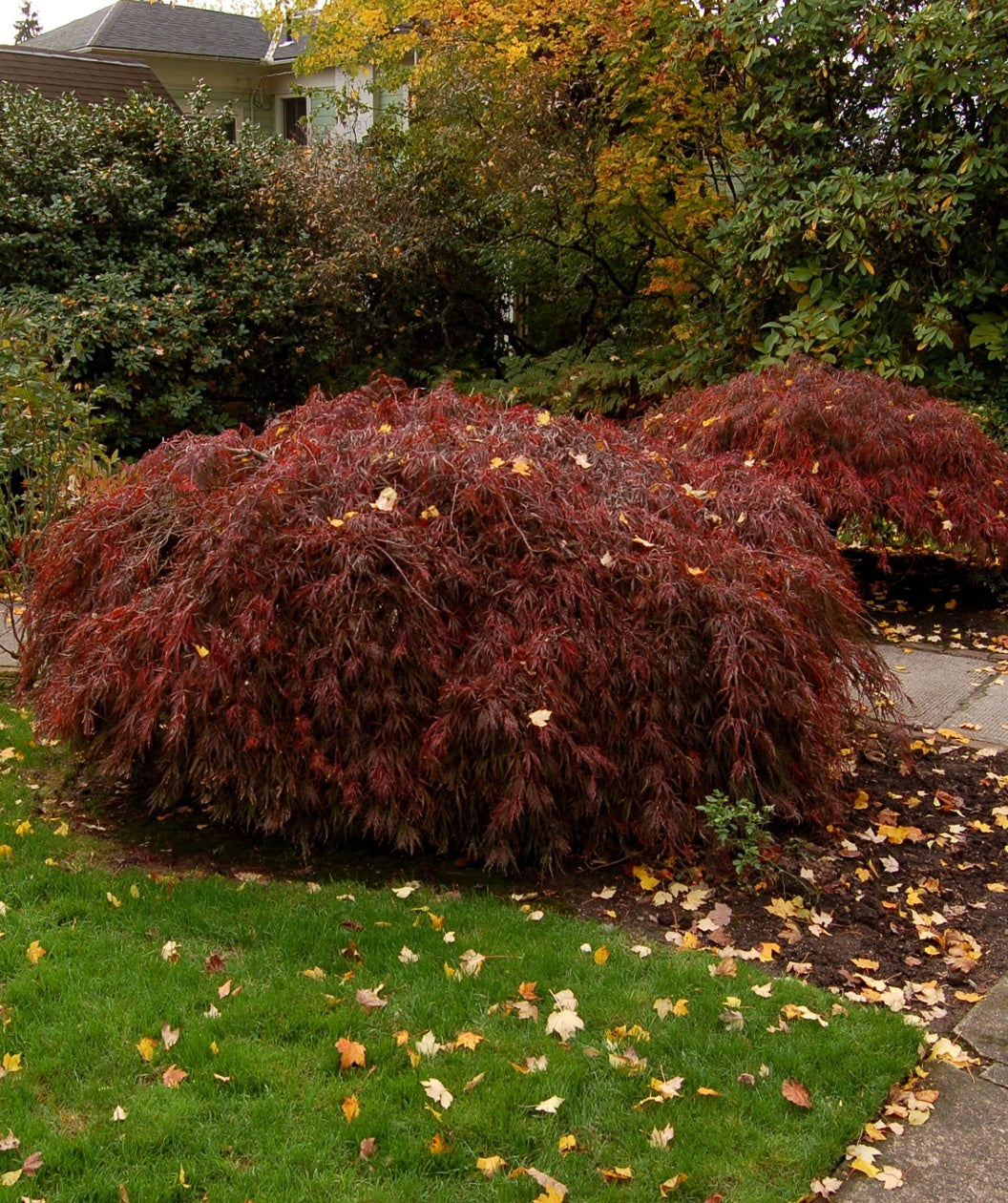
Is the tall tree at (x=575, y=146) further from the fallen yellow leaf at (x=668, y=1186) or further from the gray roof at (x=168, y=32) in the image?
the gray roof at (x=168, y=32)

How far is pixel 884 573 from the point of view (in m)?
7.46

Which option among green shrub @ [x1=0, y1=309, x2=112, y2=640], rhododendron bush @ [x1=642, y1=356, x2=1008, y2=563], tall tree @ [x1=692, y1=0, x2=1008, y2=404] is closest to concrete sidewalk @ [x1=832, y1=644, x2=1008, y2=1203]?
rhododendron bush @ [x1=642, y1=356, x2=1008, y2=563]

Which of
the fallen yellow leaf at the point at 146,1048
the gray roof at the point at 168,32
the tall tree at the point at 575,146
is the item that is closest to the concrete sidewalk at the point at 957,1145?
the fallen yellow leaf at the point at 146,1048

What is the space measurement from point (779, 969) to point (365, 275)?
30.6ft

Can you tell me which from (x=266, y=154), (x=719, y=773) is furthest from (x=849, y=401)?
(x=266, y=154)

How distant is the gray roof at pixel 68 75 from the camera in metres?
15.1

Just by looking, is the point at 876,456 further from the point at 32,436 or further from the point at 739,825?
the point at 32,436

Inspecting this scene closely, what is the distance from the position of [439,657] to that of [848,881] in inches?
58.7

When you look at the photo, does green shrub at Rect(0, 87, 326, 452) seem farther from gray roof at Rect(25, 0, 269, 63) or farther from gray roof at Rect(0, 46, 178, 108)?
gray roof at Rect(25, 0, 269, 63)

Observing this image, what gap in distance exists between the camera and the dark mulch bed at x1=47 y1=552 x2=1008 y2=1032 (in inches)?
132

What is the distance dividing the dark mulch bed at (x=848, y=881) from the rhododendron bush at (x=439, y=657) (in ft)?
0.41

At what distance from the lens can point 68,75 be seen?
15453 mm

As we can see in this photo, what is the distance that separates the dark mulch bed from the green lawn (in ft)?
0.57

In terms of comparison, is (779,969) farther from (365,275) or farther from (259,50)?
(259,50)
